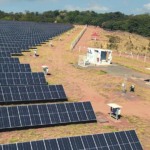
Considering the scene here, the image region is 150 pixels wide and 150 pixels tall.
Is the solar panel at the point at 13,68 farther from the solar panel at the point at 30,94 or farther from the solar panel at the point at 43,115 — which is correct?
the solar panel at the point at 43,115

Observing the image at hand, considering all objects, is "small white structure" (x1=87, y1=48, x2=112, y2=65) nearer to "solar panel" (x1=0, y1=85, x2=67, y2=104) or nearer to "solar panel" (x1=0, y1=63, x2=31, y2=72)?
"solar panel" (x1=0, y1=63, x2=31, y2=72)

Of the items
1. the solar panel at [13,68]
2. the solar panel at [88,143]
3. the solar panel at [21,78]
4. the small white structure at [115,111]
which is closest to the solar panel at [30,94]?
the solar panel at [21,78]

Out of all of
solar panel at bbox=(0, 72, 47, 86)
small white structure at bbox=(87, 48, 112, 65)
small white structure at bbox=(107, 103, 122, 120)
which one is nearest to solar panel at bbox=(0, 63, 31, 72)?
solar panel at bbox=(0, 72, 47, 86)

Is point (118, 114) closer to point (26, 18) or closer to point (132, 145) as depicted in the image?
point (132, 145)

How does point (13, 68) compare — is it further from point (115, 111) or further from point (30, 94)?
point (115, 111)

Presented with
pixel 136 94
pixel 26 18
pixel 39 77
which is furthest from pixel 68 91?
pixel 26 18
